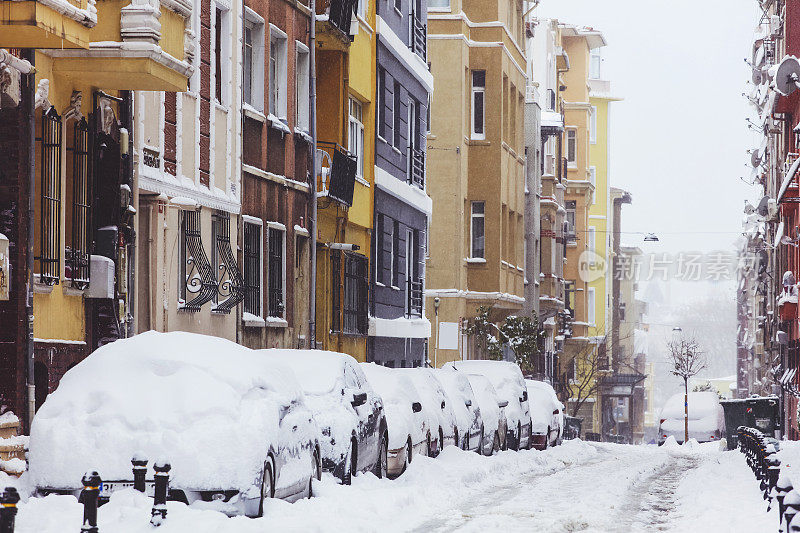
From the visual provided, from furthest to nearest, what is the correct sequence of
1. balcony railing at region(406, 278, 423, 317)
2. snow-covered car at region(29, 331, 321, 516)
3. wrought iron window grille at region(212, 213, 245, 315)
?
balcony railing at region(406, 278, 423, 317), wrought iron window grille at region(212, 213, 245, 315), snow-covered car at region(29, 331, 321, 516)

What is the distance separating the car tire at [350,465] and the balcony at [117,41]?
5218 millimetres

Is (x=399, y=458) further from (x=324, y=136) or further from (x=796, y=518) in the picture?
(x=324, y=136)

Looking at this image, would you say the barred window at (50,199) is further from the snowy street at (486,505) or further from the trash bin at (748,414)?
the trash bin at (748,414)

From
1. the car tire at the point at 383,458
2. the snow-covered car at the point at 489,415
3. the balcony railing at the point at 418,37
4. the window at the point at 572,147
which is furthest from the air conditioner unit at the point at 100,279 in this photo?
the window at the point at 572,147

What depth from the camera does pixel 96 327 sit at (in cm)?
1947

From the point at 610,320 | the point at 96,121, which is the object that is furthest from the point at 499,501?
the point at 610,320

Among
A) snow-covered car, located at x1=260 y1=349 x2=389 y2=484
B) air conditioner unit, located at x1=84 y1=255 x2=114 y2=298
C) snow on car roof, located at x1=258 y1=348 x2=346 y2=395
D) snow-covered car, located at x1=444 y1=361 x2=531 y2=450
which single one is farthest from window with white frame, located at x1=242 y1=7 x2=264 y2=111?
snow on car roof, located at x1=258 y1=348 x2=346 y2=395

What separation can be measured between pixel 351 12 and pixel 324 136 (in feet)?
8.36

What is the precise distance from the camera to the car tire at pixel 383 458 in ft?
61.0

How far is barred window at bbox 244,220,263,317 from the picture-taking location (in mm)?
26062

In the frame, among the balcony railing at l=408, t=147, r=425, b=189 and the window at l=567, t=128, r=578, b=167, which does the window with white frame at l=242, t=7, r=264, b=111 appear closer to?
the balcony railing at l=408, t=147, r=425, b=189

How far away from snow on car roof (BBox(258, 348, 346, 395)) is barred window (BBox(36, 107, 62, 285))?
272cm

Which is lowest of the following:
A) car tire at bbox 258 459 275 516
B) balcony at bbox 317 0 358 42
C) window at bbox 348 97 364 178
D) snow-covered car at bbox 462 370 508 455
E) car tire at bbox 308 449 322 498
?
snow-covered car at bbox 462 370 508 455

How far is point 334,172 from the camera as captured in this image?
101 ft
